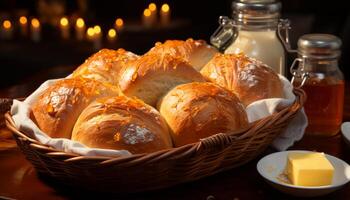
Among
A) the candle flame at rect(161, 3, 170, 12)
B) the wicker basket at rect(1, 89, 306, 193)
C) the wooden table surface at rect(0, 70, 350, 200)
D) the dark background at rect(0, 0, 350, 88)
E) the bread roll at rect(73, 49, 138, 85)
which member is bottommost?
the dark background at rect(0, 0, 350, 88)

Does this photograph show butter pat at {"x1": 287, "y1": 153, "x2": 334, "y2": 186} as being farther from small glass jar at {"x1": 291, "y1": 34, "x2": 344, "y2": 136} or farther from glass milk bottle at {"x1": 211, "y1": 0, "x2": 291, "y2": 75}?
glass milk bottle at {"x1": 211, "y1": 0, "x2": 291, "y2": 75}

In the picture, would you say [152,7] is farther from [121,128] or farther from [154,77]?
[121,128]

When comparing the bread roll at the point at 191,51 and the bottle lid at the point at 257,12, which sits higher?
the bottle lid at the point at 257,12

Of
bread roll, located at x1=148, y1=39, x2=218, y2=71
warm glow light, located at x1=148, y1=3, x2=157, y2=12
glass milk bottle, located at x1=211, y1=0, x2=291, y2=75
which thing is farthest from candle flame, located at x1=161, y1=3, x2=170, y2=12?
bread roll, located at x1=148, y1=39, x2=218, y2=71

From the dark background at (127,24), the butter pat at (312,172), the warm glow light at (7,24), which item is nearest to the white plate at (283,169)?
the butter pat at (312,172)

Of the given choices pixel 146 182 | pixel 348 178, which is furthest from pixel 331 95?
pixel 146 182

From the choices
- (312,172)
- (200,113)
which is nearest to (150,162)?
(200,113)

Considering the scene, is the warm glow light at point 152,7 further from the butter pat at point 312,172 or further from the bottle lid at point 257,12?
the butter pat at point 312,172
